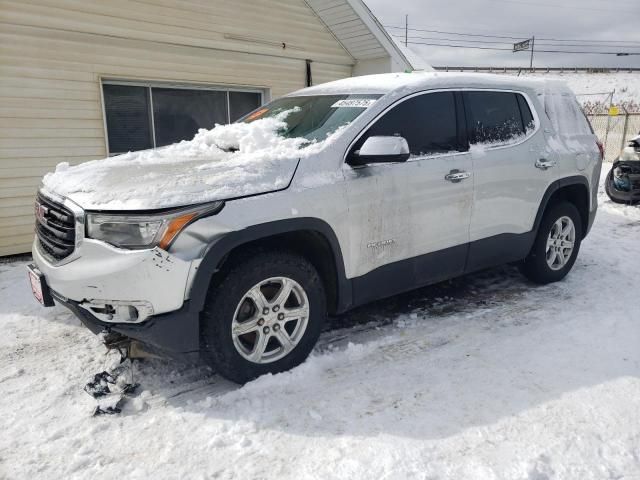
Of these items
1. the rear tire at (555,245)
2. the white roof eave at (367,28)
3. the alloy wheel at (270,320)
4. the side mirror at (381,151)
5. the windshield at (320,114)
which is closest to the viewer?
the alloy wheel at (270,320)

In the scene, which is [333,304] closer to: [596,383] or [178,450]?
[178,450]

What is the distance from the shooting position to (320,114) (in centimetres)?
392

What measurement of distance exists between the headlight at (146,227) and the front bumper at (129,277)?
0.16 feet

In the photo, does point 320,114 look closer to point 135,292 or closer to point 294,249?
point 294,249

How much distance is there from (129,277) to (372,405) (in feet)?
5.14

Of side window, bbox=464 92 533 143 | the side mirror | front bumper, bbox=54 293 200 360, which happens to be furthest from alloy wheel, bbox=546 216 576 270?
front bumper, bbox=54 293 200 360

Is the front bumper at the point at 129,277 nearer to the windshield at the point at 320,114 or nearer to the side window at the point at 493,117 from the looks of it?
the windshield at the point at 320,114

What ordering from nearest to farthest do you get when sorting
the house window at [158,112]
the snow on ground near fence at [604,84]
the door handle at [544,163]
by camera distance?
the door handle at [544,163] → the house window at [158,112] → the snow on ground near fence at [604,84]

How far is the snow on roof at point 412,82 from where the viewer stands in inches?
154

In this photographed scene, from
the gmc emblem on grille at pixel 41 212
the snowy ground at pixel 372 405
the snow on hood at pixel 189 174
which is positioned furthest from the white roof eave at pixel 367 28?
the gmc emblem on grille at pixel 41 212

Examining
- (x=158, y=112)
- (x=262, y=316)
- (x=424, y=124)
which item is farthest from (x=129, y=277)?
(x=158, y=112)

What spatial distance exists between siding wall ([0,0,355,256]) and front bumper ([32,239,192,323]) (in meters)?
4.49

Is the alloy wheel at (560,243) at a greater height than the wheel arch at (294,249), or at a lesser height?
lesser

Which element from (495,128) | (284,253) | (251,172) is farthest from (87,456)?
(495,128)
